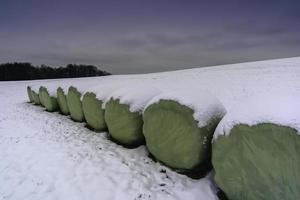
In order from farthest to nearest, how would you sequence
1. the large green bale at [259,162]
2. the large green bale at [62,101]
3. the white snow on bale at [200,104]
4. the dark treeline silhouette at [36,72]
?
the dark treeline silhouette at [36,72]
the large green bale at [62,101]
the white snow on bale at [200,104]
the large green bale at [259,162]

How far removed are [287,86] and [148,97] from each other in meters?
10.4

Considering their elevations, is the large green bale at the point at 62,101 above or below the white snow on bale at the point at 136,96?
below

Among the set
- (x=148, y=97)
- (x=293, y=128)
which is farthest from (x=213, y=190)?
(x=148, y=97)

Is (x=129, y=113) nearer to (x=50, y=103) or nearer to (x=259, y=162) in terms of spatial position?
(x=259, y=162)

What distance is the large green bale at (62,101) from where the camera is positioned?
902 cm

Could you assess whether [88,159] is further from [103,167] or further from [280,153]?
[280,153]

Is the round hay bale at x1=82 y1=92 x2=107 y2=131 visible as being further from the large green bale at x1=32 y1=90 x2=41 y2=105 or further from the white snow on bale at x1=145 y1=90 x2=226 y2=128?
the large green bale at x1=32 y1=90 x2=41 y2=105

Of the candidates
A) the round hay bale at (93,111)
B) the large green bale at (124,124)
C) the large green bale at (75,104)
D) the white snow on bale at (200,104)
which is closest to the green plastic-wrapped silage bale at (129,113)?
the large green bale at (124,124)

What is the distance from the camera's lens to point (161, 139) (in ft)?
13.7

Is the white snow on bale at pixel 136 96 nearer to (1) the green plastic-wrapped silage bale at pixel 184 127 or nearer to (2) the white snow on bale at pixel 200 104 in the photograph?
(1) the green plastic-wrapped silage bale at pixel 184 127

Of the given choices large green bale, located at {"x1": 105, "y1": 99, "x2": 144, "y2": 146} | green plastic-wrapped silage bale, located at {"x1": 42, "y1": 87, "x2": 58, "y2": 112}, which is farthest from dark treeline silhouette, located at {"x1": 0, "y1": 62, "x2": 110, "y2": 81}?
large green bale, located at {"x1": 105, "y1": 99, "x2": 144, "y2": 146}

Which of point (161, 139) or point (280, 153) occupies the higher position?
point (280, 153)

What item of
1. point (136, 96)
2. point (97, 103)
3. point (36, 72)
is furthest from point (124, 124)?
point (36, 72)

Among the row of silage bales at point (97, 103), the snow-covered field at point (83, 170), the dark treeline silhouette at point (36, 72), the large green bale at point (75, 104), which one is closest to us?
the snow-covered field at point (83, 170)
